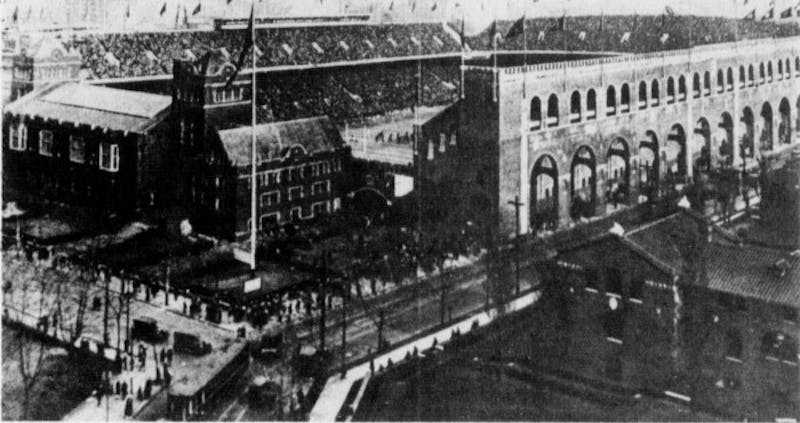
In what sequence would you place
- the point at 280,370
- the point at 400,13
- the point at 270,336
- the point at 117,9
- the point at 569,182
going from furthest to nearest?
1. the point at 400,13
2. the point at 117,9
3. the point at 569,182
4. the point at 270,336
5. the point at 280,370

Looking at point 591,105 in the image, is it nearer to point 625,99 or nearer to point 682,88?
point 625,99

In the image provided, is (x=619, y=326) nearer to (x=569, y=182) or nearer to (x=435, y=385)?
(x=435, y=385)

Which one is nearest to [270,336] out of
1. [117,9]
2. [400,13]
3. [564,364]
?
[564,364]

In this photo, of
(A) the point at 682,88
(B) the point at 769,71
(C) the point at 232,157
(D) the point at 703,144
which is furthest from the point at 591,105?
(C) the point at 232,157

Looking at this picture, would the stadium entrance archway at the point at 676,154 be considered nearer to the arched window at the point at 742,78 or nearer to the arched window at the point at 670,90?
the arched window at the point at 670,90

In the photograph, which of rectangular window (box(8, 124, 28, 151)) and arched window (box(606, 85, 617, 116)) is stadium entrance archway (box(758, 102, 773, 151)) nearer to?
arched window (box(606, 85, 617, 116))
